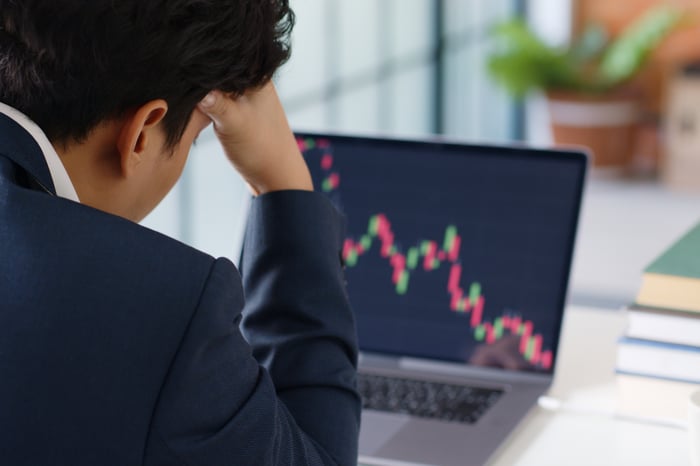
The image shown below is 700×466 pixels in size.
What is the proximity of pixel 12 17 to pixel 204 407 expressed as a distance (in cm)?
30

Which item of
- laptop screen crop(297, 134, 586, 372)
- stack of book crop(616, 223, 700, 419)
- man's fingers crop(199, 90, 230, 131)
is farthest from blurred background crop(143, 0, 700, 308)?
man's fingers crop(199, 90, 230, 131)

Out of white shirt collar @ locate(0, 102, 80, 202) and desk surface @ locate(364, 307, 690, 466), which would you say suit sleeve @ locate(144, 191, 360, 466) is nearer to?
white shirt collar @ locate(0, 102, 80, 202)

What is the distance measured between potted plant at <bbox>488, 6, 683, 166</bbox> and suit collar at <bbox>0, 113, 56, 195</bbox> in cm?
559

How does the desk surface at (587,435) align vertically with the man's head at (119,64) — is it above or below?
below

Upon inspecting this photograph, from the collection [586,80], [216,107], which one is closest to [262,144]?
[216,107]

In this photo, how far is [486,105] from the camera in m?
6.45

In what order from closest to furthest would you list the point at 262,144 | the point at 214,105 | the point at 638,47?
the point at 214,105
the point at 262,144
the point at 638,47

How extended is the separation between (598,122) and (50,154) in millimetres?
5778

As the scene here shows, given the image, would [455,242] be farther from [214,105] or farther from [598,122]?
[598,122]

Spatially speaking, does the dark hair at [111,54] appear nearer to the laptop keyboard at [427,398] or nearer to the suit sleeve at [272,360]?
the suit sleeve at [272,360]

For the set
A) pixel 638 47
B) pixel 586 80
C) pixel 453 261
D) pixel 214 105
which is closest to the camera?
pixel 214 105

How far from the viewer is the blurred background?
3465 mm

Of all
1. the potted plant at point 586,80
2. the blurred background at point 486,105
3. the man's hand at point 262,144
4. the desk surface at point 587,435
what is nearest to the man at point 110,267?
the man's hand at point 262,144

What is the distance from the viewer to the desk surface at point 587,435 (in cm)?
110
